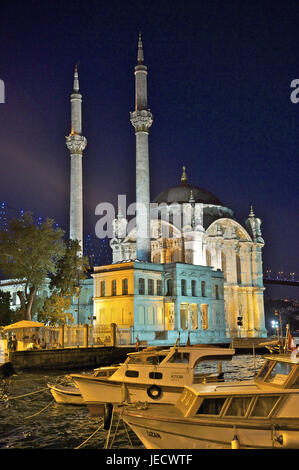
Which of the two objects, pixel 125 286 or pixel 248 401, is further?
pixel 125 286

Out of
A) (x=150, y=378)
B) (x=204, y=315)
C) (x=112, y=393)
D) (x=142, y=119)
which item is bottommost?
(x=112, y=393)

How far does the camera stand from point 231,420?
1134cm

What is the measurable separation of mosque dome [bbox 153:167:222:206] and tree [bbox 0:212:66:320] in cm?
3404

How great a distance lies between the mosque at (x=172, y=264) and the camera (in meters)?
52.3

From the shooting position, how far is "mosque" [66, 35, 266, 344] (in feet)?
172

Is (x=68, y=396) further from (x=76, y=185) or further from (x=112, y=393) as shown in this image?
(x=76, y=185)

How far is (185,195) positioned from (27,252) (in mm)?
37813

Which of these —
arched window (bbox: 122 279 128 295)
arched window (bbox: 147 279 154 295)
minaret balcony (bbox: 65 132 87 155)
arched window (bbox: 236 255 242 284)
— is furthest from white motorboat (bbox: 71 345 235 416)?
arched window (bbox: 236 255 242 284)

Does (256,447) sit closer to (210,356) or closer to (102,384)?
(210,356)

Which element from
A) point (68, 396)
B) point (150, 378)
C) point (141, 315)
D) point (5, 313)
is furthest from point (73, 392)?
point (5, 313)

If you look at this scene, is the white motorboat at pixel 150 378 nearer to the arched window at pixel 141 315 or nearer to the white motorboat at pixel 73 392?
the white motorboat at pixel 73 392

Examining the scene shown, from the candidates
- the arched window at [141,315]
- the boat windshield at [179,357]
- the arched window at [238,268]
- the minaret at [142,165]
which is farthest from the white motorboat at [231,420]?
the arched window at [238,268]

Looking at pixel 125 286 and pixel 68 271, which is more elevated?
pixel 68 271
